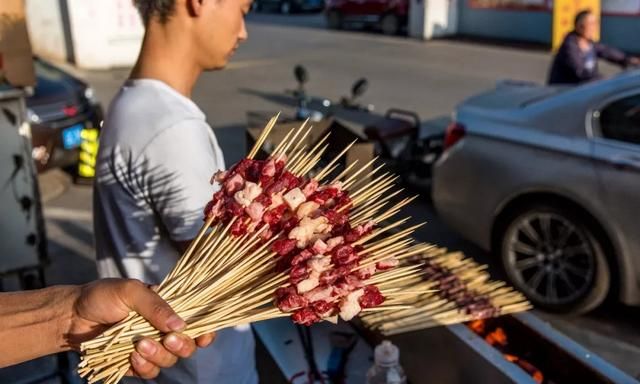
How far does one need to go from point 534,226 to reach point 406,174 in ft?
6.56

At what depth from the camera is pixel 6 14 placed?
10.8 feet

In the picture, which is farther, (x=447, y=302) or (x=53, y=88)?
(x=53, y=88)

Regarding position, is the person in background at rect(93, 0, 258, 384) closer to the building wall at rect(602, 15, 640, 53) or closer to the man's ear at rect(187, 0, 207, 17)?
the man's ear at rect(187, 0, 207, 17)

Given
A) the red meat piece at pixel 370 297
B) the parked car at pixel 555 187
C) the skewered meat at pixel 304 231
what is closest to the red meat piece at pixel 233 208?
the skewered meat at pixel 304 231

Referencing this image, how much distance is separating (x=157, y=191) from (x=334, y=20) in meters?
21.0

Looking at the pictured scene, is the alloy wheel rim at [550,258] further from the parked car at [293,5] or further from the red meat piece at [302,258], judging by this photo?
the parked car at [293,5]

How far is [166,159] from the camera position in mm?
1677

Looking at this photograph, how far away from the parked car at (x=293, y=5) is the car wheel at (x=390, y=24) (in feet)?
29.1

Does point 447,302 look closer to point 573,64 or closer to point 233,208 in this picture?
point 233,208

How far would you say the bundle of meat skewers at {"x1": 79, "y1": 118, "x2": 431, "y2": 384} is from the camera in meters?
1.36

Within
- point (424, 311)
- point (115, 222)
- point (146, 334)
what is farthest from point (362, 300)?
point (424, 311)

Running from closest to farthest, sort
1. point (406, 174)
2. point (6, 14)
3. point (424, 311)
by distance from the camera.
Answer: point (424, 311) → point (6, 14) → point (406, 174)

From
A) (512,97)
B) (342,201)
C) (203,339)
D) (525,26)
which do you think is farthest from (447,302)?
(525,26)

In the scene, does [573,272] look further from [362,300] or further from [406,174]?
[362,300]
